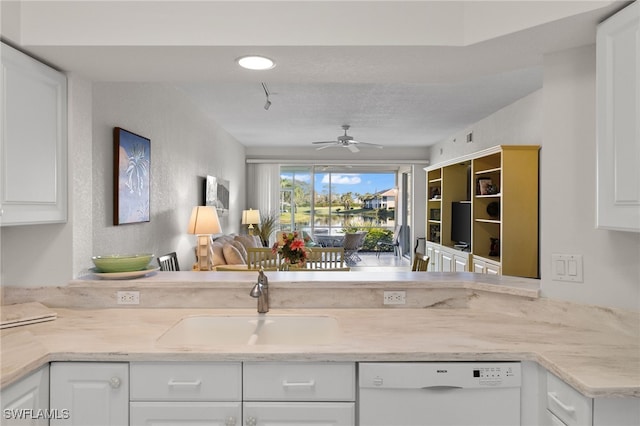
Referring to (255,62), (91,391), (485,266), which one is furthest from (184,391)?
(485,266)

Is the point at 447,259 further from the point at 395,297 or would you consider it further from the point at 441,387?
the point at 441,387

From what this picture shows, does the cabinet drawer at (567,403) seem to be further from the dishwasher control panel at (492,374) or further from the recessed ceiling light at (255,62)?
the recessed ceiling light at (255,62)

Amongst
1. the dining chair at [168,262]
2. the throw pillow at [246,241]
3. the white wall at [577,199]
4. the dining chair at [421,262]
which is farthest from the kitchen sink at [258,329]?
the throw pillow at [246,241]

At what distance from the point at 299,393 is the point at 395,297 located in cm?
84

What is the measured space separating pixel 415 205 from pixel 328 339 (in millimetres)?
7259

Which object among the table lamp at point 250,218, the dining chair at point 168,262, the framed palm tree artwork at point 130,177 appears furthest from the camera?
the table lamp at point 250,218

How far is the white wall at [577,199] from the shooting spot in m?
1.75

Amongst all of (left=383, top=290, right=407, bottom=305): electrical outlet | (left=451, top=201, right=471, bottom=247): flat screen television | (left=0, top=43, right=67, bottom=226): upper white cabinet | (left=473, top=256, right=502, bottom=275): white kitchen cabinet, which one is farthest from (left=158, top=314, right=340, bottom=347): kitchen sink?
(left=451, top=201, right=471, bottom=247): flat screen television

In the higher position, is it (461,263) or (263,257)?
(263,257)

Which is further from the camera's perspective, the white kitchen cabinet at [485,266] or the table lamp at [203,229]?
the white kitchen cabinet at [485,266]

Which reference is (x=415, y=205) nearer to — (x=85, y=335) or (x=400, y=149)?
(x=400, y=149)

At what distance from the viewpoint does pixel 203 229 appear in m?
4.23

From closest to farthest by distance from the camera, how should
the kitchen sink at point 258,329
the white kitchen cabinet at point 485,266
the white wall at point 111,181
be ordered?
the kitchen sink at point 258,329
the white wall at point 111,181
the white kitchen cabinet at point 485,266

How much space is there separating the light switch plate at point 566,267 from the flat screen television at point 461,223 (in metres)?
3.63
